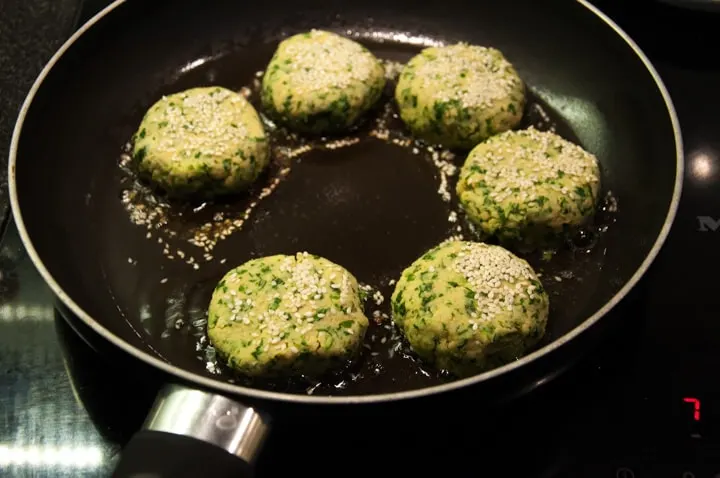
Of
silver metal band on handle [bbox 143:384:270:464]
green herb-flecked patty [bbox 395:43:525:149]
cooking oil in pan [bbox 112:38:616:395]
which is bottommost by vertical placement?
cooking oil in pan [bbox 112:38:616:395]

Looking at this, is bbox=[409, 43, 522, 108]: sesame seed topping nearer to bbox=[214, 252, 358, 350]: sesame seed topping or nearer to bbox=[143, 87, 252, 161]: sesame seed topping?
bbox=[143, 87, 252, 161]: sesame seed topping

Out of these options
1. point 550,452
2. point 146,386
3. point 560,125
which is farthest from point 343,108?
point 550,452

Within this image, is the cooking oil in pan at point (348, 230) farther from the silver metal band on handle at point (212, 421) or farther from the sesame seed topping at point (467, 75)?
the silver metal band on handle at point (212, 421)

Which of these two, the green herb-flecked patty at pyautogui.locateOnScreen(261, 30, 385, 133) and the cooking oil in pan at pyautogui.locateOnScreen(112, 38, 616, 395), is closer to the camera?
the cooking oil in pan at pyautogui.locateOnScreen(112, 38, 616, 395)

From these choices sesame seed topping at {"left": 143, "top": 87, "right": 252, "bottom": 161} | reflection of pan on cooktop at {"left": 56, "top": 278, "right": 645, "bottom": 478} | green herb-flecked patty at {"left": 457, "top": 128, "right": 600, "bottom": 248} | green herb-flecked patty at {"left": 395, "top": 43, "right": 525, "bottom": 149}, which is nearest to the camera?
reflection of pan on cooktop at {"left": 56, "top": 278, "right": 645, "bottom": 478}

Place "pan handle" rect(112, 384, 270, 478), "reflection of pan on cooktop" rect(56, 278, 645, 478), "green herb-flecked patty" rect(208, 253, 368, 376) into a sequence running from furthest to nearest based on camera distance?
"green herb-flecked patty" rect(208, 253, 368, 376) < "reflection of pan on cooktop" rect(56, 278, 645, 478) < "pan handle" rect(112, 384, 270, 478)

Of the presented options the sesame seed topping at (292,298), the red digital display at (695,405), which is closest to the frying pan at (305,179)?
the sesame seed topping at (292,298)

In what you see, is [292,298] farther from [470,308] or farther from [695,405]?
[695,405]

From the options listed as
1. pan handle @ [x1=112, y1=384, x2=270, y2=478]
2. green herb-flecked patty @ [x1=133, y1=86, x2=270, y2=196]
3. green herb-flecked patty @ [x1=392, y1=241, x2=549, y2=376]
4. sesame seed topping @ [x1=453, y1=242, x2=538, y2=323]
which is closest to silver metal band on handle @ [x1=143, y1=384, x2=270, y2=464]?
pan handle @ [x1=112, y1=384, x2=270, y2=478]

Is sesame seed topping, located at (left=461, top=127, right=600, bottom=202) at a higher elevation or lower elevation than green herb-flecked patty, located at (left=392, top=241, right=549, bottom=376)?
higher
